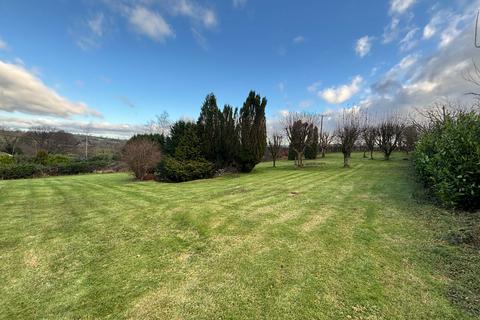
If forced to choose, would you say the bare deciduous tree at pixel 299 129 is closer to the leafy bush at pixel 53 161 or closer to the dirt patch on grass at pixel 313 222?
the dirt patch on grass at pixel 313 222

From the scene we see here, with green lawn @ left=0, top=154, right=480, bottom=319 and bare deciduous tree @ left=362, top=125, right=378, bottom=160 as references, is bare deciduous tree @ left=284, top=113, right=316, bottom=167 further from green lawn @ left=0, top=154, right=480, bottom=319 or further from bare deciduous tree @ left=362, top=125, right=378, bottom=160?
green lawn @ left=0, top=154, right=480, bottom=319

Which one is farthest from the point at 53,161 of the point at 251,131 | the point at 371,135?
the point at 371,135

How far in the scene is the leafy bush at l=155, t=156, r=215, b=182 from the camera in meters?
14.1

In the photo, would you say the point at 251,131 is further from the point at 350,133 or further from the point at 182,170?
the point at 350,133

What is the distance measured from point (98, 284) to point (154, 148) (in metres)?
14.1

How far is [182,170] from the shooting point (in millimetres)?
14156

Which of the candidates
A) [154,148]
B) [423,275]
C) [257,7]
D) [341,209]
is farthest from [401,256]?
[154,148]

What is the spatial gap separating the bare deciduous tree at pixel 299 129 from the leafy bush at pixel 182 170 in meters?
9.06

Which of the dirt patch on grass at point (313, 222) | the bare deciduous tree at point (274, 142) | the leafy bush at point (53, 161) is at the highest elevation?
the bare deciduous tree at point (274, 142)

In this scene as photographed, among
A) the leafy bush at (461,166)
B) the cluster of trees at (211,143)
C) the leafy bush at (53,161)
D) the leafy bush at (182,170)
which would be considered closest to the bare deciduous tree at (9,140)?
the leafy bush at (53,161)

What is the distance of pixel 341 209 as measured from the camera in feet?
20.7

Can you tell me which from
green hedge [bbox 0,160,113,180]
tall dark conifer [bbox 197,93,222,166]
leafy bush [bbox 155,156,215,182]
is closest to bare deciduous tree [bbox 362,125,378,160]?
tall dark conifer [bbox 197,93,222,166]

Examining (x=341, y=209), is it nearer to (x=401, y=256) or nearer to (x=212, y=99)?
(x=401, y=256)

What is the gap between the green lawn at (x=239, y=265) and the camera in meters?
2.50
